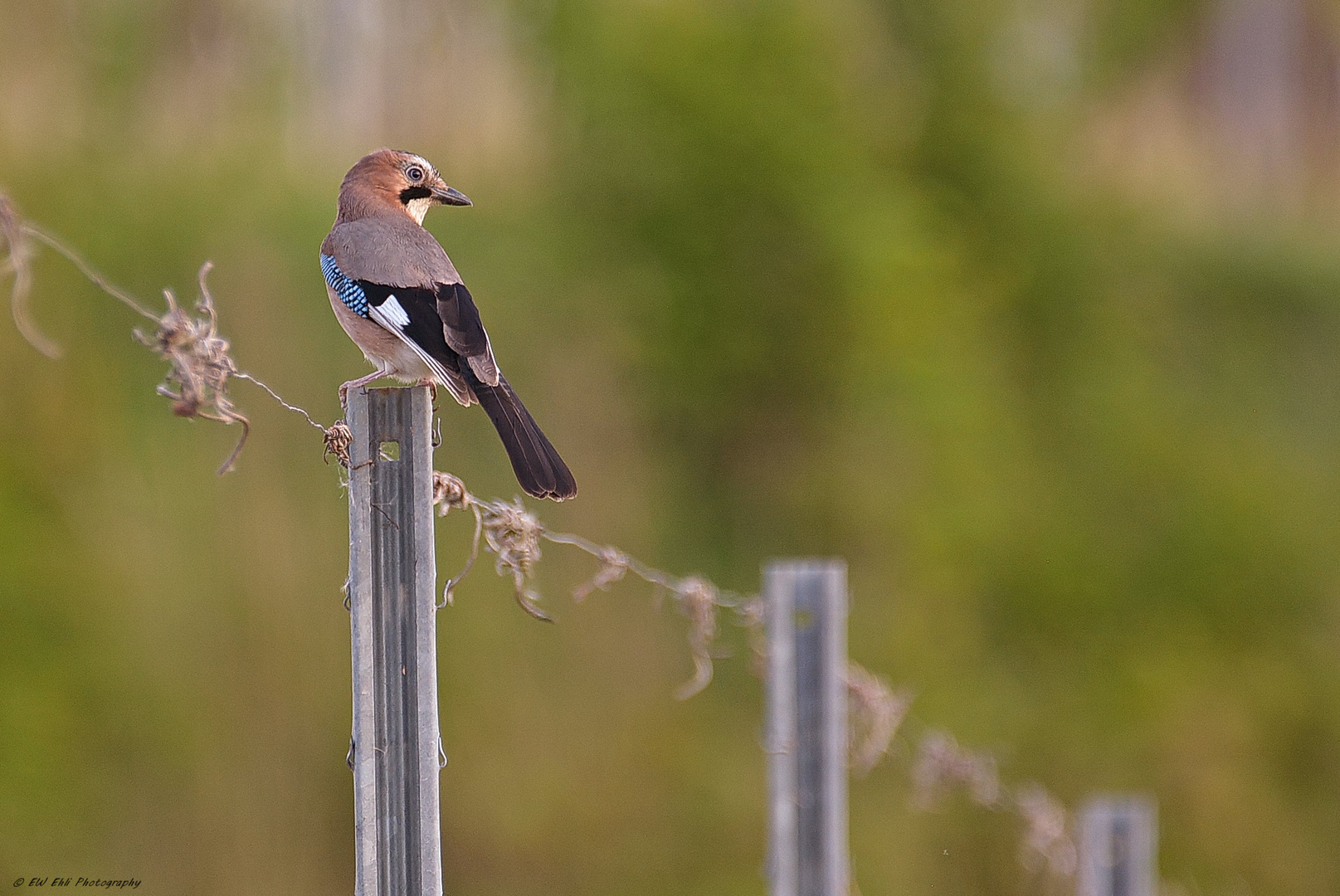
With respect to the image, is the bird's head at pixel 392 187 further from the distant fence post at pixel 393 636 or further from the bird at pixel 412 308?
the distant fence post at pixel 393 636

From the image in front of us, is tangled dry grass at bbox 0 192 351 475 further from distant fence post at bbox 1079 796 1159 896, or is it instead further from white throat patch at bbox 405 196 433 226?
distant fence post at bbox 1079 796 1159 896

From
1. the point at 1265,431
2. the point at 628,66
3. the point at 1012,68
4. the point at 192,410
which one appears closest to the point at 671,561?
the point at 628,66

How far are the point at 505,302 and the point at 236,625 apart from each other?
7.14 ft

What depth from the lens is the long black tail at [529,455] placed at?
194 centimetres

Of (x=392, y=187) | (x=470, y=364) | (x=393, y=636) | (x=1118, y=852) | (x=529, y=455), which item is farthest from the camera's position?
(x=1118, y=852)

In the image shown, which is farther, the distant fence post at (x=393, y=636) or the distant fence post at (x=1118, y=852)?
the distant fence post at (x=1118, y=852)

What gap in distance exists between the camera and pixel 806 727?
9.67 feet

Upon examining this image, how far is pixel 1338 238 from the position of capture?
1232 cm

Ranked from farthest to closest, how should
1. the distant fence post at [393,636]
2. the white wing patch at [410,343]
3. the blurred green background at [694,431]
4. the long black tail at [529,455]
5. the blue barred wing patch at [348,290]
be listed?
the blurred green background at [694,431]
the blue barred wing patch at [348,290]
the white wing patch at [410,343]
the long black tail at [529,455]
the distant fence post at [393,636]

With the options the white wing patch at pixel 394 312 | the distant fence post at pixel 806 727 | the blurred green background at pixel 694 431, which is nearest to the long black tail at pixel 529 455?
the white wing patch at pixel 394 312

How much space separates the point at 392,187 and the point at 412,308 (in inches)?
16.2

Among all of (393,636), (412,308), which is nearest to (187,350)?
(393,636)

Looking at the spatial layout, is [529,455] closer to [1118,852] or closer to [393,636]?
[393,636]

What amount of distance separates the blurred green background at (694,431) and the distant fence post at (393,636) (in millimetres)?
3397
